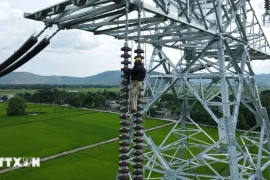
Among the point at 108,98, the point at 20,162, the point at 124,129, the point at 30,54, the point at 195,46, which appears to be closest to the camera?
the point at 124,129

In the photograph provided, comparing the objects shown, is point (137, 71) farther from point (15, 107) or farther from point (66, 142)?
point (15, 107)

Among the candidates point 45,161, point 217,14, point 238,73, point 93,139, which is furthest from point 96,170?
point 217,14

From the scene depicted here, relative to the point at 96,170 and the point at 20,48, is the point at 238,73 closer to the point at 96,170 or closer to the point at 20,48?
the point at 20,48

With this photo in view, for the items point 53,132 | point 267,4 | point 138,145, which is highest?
point 267,4

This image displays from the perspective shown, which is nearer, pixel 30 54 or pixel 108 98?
pixel 30 54

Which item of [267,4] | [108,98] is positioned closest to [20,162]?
[267,4]

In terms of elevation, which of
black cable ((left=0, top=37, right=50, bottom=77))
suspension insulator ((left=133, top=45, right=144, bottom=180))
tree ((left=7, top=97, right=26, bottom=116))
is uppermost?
black cable ((left=0, top=37, right=50, bottom=77))

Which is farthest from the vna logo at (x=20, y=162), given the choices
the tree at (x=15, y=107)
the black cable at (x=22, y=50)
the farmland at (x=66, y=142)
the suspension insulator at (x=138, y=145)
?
the tree at (x=15, y=107)

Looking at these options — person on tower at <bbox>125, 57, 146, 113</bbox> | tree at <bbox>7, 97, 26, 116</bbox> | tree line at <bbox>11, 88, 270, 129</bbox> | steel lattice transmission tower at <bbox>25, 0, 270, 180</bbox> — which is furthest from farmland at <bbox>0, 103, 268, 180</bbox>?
person on tower at <bbox>125, 57, 146, 113</bbox>

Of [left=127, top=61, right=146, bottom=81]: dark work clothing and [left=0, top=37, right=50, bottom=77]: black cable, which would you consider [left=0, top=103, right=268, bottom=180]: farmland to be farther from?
[left=127, top=61, right=146, bottom=81]: dark work clothing
